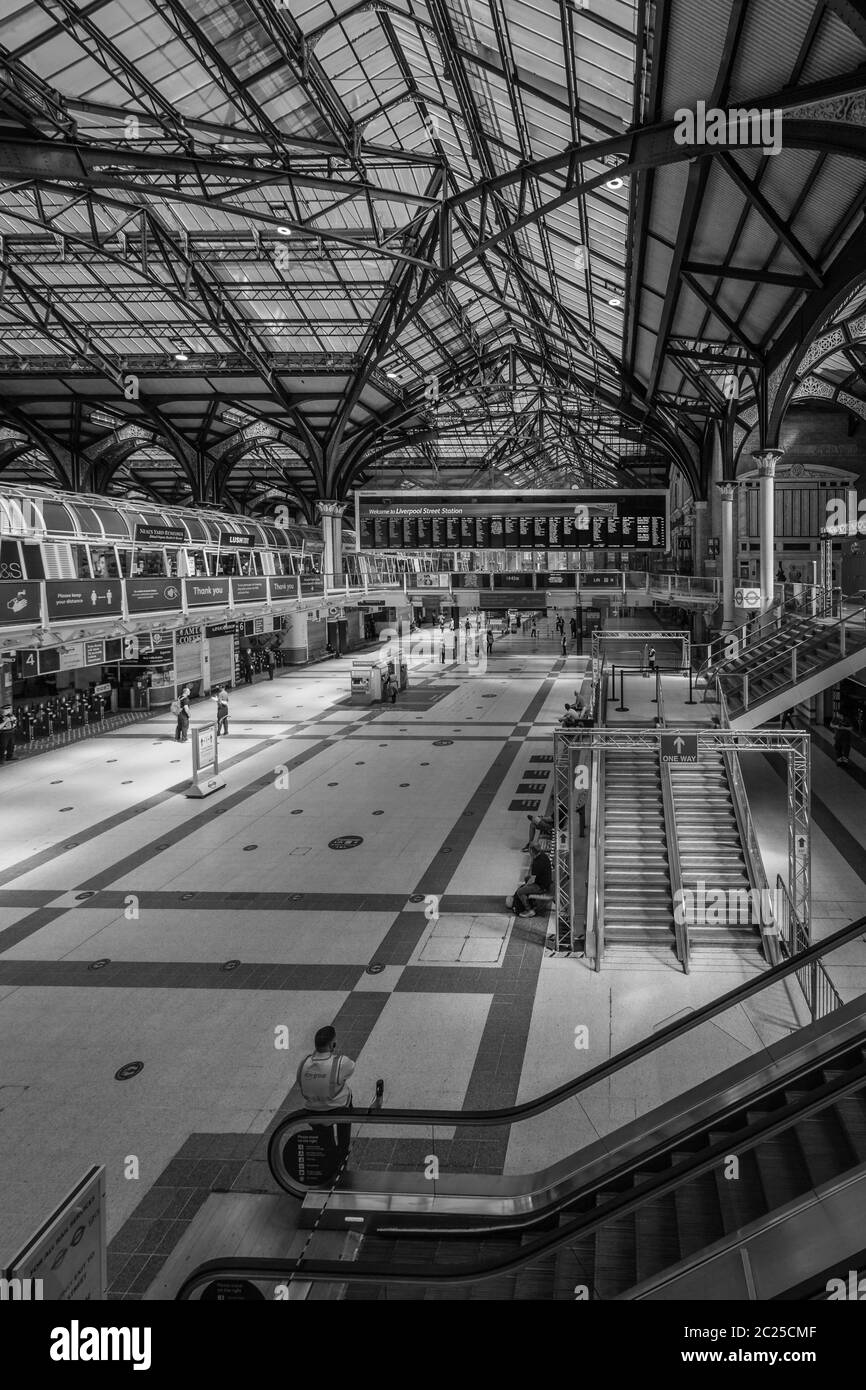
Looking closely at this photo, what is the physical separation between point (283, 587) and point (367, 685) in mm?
4868

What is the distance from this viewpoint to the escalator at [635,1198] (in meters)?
4.39

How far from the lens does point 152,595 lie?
67.6 ft

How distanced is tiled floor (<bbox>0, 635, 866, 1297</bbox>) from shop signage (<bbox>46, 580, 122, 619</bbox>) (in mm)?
4344

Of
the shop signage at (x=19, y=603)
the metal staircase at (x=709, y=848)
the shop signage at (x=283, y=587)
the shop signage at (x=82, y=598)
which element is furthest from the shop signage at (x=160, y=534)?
the metal staircase at (x=709, y=848)

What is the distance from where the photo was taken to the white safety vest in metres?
6.32

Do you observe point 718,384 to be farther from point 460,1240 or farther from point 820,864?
point 460,1240

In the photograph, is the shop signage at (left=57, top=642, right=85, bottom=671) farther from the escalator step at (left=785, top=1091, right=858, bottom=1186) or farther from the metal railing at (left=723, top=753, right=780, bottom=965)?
the escalator step at (left=785, top=1091, right=858, bottom=1186)

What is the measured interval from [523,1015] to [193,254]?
2761 cm

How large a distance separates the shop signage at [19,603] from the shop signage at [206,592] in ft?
21.6

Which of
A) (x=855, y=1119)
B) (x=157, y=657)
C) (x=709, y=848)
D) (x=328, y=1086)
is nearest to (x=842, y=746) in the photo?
(x=709, y=848)

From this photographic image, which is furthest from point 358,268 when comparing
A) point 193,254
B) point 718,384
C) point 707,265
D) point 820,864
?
point 820,864

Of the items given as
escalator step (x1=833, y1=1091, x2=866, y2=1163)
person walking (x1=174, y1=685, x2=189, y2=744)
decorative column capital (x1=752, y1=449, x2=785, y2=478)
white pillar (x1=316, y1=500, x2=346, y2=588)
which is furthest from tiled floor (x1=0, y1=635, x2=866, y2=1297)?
white pillar (x1=316, y1=500, x2=346, y2=588)

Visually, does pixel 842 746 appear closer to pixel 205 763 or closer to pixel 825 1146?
pixel 205 763

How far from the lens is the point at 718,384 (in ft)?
95.8
